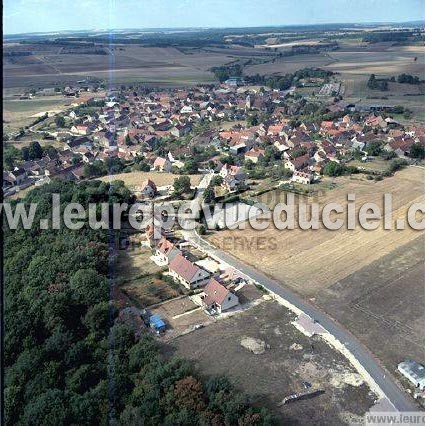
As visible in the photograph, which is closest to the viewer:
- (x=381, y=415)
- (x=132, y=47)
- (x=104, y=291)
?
(x=381, y=415)

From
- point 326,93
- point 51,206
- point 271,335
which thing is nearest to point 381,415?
point 271,335

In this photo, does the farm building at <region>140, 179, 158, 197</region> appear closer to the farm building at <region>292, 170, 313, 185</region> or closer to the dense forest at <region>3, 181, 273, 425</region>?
the farm building at <region>292, 170, 313, 185</region>

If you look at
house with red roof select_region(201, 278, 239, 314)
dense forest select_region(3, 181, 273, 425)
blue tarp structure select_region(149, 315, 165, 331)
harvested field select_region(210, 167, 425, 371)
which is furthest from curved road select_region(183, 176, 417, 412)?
blue tarp structure select_region(149, 315, 165, 331)

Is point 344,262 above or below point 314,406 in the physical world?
above

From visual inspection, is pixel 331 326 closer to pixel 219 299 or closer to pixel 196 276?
pixel 219 299

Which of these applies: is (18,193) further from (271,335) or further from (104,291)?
(271,335)

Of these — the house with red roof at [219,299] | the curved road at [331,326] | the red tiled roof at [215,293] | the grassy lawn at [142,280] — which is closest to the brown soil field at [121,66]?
the grassy lawn at [142,280]

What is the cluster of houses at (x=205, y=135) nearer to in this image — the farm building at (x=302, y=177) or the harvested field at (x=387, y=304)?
the farm building at (x=302, y=177)
